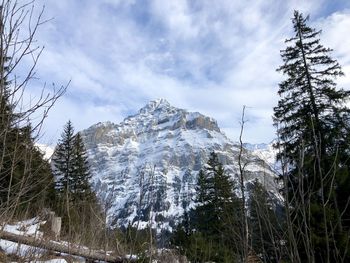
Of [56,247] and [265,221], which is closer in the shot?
[265,221]

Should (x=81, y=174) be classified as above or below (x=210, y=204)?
above

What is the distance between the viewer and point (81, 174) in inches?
1296

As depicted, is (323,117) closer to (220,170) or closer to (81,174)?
(220,170)

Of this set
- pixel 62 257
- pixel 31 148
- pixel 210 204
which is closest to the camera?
pixel 31 148

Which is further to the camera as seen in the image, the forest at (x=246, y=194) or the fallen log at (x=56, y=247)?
the fallen log at (x=56, y=247)

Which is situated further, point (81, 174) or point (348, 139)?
point (81, 174)

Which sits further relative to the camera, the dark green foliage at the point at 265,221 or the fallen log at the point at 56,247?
the fallen log at the point at 56,247

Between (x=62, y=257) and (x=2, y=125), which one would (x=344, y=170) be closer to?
(x=62, y=257)

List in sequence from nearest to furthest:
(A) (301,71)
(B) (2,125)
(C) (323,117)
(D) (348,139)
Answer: (B) (2,125) → (D) (348,139) → (C) (323,117) → (A) (301,71)

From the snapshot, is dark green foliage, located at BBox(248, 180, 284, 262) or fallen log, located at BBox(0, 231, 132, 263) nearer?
dark green foliage, located at BBox(248, 180, 284, 262)

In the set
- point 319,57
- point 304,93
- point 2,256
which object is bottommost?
point 2,256

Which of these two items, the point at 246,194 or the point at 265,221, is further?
the point at 246,194

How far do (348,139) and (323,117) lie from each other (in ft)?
6.74

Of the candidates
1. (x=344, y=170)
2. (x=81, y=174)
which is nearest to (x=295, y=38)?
(x=344, y=170)
